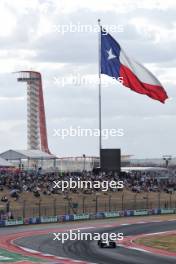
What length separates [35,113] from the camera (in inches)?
5162

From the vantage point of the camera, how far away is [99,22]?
3350cm

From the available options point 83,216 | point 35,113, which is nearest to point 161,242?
point 83,216

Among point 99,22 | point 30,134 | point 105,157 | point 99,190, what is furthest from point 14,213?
point 30,134

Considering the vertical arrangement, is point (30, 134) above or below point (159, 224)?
above

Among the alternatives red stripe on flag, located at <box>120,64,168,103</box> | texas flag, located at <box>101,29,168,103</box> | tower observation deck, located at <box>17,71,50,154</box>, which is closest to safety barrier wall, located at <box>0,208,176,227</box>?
texas flag, located at <box>101,29,168,103</box>

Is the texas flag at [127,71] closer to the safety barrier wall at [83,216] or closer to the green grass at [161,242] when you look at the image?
the green grass at [161,242]

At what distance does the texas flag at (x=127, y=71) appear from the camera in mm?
31938

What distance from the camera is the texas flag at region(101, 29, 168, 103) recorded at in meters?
31.9

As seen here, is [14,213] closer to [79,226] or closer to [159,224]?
[79,226]

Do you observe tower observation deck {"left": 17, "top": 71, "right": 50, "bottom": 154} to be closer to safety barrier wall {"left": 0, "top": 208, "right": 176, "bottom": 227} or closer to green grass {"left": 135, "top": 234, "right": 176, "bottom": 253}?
safety barrier wall {"left": 0, "top": 208, "right": 176, "bottom": 227}

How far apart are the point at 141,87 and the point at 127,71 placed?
118cm

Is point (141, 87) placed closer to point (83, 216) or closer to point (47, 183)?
point (83, 216)

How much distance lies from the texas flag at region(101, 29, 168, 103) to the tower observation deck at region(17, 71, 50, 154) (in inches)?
3769

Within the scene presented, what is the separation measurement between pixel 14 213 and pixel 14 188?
9489mm
